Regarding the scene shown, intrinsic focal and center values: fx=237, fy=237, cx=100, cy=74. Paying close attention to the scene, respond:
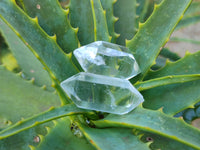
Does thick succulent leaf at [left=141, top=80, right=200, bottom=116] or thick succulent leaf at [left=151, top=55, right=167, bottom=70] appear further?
thick succulent leaf at [left=151, top=55, right=167, bottom=70]

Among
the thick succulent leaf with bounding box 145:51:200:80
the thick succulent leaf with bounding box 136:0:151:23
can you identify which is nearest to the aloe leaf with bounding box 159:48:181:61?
the thick succulent leaf with bounding box 136:0:151:23

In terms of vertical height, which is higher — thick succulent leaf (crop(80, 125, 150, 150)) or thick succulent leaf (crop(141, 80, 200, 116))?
thick succulent leaf (crop(80, 125, 150, 150))

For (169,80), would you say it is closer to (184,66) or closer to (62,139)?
(184,66)

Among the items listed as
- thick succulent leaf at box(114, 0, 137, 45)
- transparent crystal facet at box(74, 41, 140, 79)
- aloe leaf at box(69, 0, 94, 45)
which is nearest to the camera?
transparent crystal facet at box(74, 41, 140, 79)

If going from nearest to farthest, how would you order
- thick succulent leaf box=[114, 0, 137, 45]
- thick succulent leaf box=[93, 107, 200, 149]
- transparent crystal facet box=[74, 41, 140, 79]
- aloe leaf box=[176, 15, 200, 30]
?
thick succulent leaf box=[93, 107, 200, 149] → transparent crystal facet box=[74, 41, 140, 79] → thick succulent leaf box=[114, 0, 137, 45] → aloe leaf box=[176, 15, 200, 30]

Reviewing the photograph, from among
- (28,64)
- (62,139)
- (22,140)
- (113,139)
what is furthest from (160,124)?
(28,64)

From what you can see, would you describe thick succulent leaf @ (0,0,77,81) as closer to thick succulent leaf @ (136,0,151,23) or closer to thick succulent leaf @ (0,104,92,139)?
thick succulent leaf @ (0,104,92,139)

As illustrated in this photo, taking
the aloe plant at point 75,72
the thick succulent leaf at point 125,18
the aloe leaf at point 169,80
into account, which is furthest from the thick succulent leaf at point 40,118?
the thick succulent leaf at point 125,18
